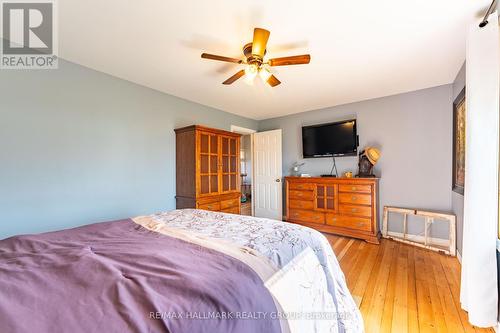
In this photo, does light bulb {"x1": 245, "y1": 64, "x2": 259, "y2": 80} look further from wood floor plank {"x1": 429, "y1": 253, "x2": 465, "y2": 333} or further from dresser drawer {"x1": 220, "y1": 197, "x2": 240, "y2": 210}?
wood floor plank {"x1": 429, "y1": 253, "x2": 465, "y2": 333}

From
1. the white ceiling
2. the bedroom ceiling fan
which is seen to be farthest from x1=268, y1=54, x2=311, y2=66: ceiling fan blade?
the white ceiling

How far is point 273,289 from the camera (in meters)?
0.91

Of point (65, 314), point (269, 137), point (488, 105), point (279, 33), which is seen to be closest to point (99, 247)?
point (65, 314)

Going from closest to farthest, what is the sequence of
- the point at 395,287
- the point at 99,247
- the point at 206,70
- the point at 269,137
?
the point at 99,247 < the point at 395,287 < the point at 206,70 < the point at 269,137

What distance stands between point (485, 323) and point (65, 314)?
7.64 ft

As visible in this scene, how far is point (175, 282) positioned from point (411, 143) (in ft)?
12.1

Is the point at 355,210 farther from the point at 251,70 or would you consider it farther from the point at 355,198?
the point at 251,70

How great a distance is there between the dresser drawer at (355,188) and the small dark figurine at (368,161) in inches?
9.8

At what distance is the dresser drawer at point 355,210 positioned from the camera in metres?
3.20

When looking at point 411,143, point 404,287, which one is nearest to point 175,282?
point 404,287

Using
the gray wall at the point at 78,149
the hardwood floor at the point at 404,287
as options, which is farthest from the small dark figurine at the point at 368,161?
the gray wall at the point at 78,149

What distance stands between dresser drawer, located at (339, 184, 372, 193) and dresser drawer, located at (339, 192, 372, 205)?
2.2 inches

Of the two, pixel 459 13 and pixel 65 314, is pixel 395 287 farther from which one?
pixel 65 314

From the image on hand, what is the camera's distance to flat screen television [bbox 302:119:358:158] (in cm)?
355
